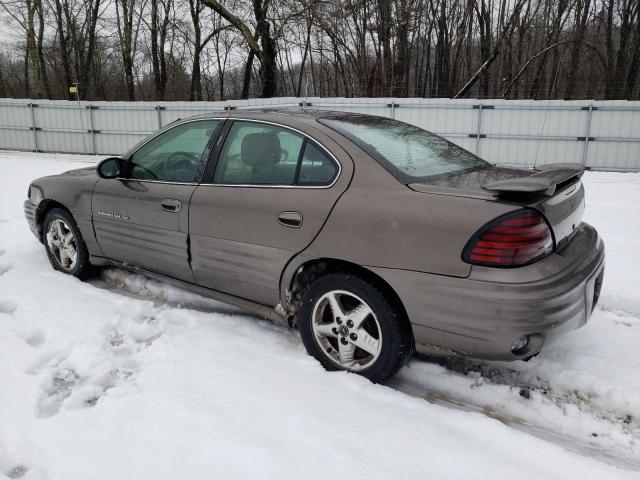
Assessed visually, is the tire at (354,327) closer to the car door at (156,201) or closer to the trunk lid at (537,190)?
the trunk lid at (537,190)

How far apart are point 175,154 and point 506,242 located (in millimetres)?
2423

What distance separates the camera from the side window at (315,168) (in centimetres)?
278

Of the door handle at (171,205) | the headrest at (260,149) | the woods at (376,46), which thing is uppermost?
the woods at (376,46)

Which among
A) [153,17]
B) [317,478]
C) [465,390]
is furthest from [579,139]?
[153,17]

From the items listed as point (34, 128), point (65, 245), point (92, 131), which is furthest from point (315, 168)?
point (34, 128)

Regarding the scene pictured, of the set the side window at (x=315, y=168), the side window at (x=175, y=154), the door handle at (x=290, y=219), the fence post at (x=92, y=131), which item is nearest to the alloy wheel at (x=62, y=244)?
the side window at (x=175, y=154)

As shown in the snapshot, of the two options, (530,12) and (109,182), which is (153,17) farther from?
(109,182)

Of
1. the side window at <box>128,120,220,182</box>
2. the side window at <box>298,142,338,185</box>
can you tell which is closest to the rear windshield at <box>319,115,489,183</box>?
the side window at <box>298,142,338,185</box>

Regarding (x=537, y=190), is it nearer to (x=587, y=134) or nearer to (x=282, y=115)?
(x=282, y=115)

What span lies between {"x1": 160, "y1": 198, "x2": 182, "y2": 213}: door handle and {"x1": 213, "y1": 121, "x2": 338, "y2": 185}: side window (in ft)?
1.09

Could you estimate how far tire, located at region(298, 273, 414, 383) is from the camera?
2.55 m

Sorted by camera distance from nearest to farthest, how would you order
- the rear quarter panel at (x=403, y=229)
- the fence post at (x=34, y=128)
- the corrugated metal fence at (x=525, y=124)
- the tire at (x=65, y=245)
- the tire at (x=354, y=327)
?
the rear quarter panel at (x=403, y=229)
the tire at (x=354, y=327)
the tire at (x=65, y=245)
the corrugated metal fence at (x=525, y=124)
the fence post at (x=34, y=128)

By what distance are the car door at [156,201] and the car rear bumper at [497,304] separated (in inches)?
61.3

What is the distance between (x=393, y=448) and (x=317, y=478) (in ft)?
1.25
